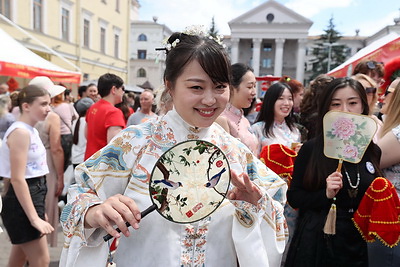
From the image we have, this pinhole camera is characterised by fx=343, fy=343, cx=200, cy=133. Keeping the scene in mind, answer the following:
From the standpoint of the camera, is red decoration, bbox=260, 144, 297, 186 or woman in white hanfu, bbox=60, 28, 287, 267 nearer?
woman in white hanfu, bbox=60, 28, 287, 267

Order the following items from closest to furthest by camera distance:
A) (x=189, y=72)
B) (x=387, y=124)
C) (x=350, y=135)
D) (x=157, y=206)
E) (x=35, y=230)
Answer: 1. (x=157, y=206)
2. (x=189, y=72)
3. (x=350, y=135)
4. (x=387, y=124)
5. (x=35, y=230)

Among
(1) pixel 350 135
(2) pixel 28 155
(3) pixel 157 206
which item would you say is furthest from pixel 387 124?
(2) pixel 28 155

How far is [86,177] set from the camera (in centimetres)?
137

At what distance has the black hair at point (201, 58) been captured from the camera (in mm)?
1328

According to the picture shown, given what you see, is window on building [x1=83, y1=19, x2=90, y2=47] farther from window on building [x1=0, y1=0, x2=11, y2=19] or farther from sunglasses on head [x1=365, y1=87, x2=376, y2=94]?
sunglasses on head [x1=365, y1=87, x2=376, y2=94]

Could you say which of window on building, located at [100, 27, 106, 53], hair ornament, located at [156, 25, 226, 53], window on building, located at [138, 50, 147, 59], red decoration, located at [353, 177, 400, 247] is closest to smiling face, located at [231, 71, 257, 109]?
red decoration, located at [353, 177, 400, 247]

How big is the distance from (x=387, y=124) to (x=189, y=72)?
71.0 inches

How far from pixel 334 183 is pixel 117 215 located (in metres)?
1.47

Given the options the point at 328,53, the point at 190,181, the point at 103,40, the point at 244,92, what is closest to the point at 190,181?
the point at 190,181

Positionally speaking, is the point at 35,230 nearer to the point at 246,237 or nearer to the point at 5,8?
the point at 246,237

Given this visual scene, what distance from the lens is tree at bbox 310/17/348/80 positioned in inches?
2022

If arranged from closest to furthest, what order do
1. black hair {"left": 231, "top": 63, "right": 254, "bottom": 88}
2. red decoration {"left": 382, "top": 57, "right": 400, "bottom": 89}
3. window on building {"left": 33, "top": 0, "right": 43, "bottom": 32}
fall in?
black hair {"left": 231, "top": 63, "right": 254, "bottom": 88} < red decoration {"left": 382, "top": 57, "right": 400, "bottom": 89} < window on building {"left": 33, "top": 0, "right": 43, "bottom": 32}

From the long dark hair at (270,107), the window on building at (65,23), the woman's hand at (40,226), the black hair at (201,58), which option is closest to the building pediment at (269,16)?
the window on building at (65,23)

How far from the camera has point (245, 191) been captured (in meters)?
1.28
